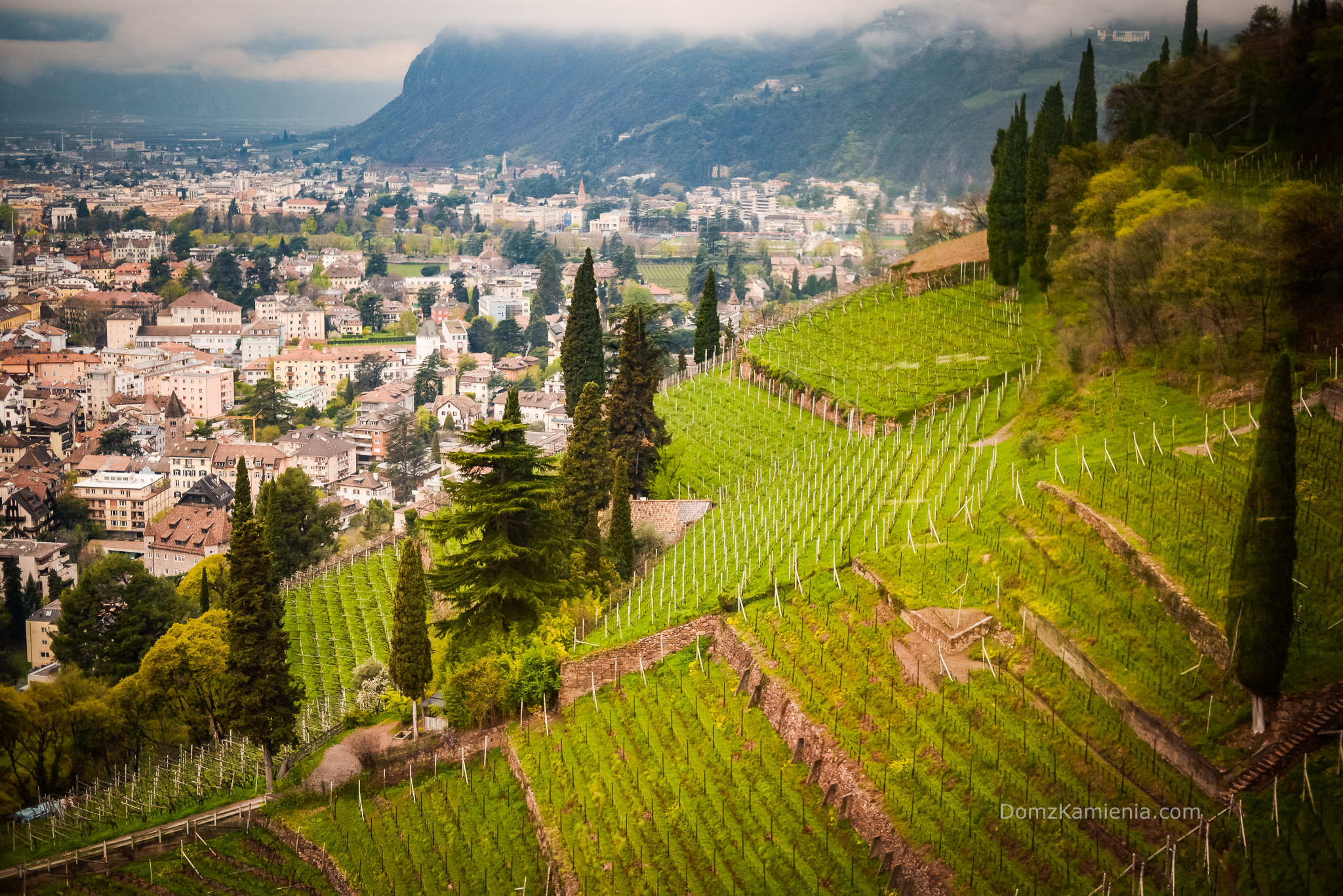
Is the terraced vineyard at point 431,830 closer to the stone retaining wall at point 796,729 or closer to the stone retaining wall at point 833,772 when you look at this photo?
the stone retaining wall at point 796,729

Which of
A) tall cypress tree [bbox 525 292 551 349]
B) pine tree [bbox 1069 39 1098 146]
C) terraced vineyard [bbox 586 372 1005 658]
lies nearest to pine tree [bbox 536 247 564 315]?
tall cypress tree [bbox 525 292 551 349]

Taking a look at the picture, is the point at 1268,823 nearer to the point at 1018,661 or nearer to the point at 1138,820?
the point at 1138,820

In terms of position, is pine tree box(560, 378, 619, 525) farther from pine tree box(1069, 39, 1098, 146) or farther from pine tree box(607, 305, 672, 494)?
pine tree box(1069, 39, 1098, 146)

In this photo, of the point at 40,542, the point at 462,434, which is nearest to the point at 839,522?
the point at 462,434

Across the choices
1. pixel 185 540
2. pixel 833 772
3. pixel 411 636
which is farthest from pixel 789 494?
pixel 185 540

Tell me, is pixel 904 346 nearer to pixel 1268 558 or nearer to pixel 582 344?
pixel 582 344

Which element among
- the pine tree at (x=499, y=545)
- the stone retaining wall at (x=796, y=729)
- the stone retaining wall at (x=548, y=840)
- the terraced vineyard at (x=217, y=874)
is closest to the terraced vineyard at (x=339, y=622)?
the pine tree at (x=499, y=545)
